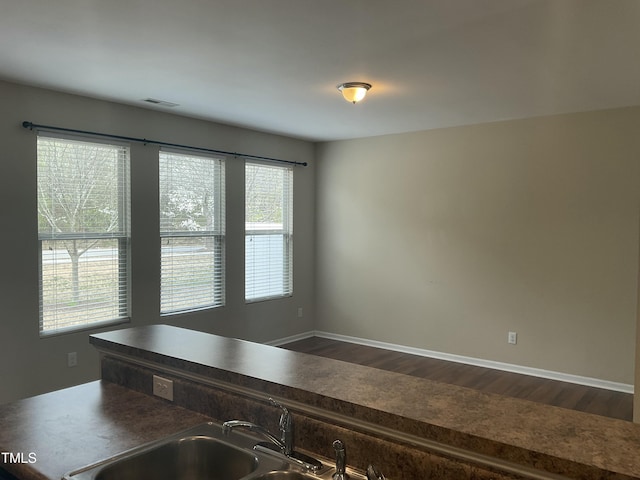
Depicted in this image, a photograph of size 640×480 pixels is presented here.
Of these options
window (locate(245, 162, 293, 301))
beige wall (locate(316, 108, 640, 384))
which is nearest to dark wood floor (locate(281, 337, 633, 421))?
beige wall (locate(316, 108, 640, 384))

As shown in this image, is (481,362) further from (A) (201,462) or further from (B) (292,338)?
(A) (201,462)

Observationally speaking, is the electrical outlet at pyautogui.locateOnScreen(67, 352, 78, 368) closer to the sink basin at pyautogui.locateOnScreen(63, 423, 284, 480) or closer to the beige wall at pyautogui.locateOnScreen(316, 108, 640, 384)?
the sink basin at pyautogui.locateOnScreen(63, 423, 284, 480)

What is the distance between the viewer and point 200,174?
5.16 metres

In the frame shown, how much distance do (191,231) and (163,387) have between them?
3.45 metres

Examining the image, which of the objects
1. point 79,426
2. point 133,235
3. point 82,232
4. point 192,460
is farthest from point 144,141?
point 192,460

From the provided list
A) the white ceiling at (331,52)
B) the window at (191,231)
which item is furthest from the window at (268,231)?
the white ceiling at (331,52)

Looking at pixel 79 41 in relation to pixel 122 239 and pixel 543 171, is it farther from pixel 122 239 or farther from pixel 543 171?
pixel 543 171

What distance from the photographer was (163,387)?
69.7 inches

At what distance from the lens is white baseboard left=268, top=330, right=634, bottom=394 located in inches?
181

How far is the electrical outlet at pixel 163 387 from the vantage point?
1748 mm

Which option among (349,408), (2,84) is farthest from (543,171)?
(2,84)

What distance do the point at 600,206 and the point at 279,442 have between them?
4.23 metres

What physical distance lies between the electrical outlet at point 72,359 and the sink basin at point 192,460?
3081mm

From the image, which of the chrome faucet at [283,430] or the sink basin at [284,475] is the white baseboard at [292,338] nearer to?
the chrome faucet at [283,430]
